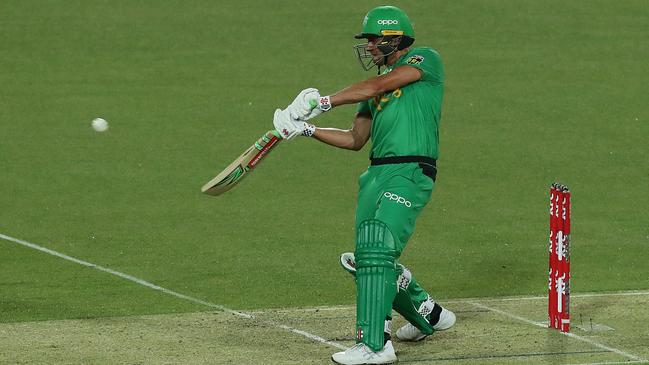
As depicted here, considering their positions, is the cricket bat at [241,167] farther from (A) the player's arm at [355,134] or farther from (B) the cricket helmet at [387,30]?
(B) the cricket helmet at [387,30]

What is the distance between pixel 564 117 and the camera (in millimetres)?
20328

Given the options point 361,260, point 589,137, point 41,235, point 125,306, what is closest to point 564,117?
Result: point 589,137

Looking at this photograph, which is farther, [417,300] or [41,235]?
[41,235]

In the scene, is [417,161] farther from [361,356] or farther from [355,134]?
[361,356]

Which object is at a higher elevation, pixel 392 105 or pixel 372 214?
pixel 392 105

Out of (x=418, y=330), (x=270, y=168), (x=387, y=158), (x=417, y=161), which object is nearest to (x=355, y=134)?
(x=387, y=158)

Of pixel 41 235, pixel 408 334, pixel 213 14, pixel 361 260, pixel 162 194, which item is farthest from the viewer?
pixel 213 14

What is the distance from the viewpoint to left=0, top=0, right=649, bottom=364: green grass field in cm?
1174

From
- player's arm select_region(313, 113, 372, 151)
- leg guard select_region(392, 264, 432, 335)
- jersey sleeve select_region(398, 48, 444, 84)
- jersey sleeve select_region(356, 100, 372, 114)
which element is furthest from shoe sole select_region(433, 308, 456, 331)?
jersey sleeve select_region(398, 48, 444, 84)

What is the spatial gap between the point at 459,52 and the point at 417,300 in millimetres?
13290

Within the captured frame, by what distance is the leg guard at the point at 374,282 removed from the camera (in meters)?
9.48

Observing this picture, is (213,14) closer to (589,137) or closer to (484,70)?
(484,70)

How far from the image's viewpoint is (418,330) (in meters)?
10.3

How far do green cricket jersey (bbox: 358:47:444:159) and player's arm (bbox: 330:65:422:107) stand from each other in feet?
0.26
